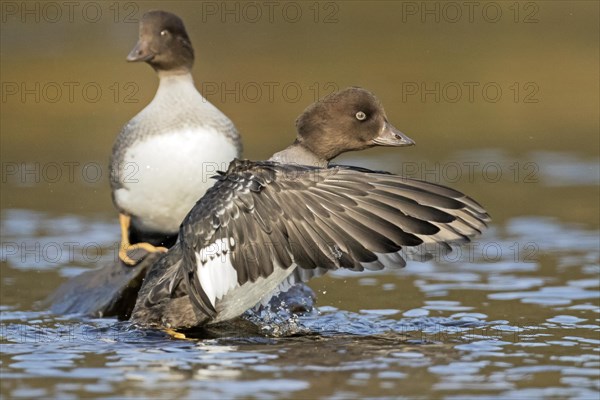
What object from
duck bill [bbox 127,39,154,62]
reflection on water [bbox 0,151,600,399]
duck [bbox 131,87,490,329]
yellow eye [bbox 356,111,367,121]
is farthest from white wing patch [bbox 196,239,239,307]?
duck bill [bbox 127,39,154,62]

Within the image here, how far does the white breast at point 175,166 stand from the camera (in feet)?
27.5

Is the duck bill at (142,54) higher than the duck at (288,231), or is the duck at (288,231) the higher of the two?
the duck bill at (142,54)

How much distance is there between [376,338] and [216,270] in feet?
3.38

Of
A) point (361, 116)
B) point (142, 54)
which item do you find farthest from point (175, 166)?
point (361, 116)

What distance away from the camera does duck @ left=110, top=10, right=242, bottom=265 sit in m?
8.38

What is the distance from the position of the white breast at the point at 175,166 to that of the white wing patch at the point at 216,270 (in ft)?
5.35

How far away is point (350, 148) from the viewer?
7.75 m

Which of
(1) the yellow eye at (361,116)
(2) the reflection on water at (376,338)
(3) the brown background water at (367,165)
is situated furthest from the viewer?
(1) the yellow eye at (361,116)

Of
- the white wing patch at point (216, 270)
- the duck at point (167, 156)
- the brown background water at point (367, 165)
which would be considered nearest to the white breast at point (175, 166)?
the duck at point (167, 156)

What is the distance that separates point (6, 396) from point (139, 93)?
12.2 m

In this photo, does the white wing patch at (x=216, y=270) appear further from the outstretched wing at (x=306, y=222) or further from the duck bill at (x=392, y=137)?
the duck bill at (x=392, y=137)

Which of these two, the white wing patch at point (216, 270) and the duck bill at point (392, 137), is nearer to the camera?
the white wing patch at point (216, 270)

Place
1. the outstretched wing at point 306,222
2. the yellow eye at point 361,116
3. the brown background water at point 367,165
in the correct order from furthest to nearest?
the yellow eye at point 361,116 → the outstretched wing at point 306,222 → the brown background water at point 367,165

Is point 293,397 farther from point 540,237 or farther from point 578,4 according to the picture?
point 578,4
